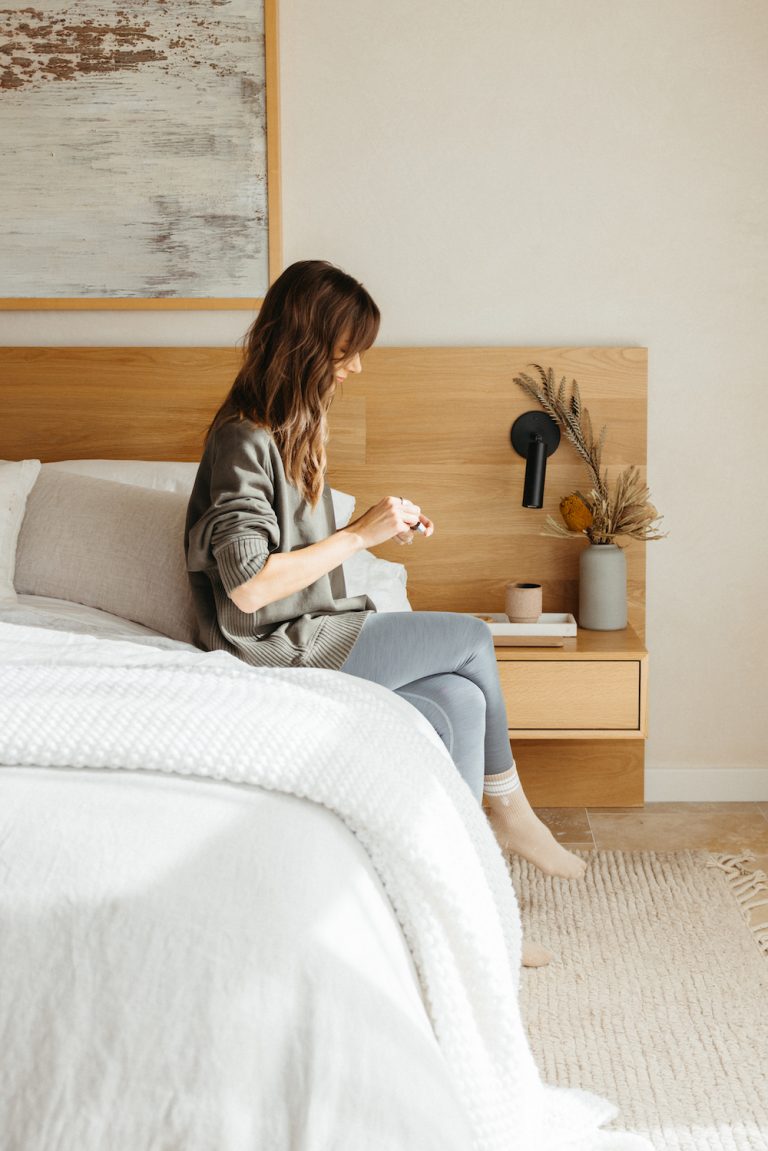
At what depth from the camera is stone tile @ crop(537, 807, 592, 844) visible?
248 centimetres

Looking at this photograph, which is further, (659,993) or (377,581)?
(377,581)

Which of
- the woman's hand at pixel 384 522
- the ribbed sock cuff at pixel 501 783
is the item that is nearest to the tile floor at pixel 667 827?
the ribbed sock cuff at pixel 501 783

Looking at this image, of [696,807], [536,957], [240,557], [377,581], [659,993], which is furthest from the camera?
[696,807]

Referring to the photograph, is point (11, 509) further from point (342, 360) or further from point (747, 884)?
point (747, 884)

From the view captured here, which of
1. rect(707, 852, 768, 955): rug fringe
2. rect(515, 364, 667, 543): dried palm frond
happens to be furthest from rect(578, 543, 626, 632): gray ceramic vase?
rect(707, 852, 768, 955): rug fringe

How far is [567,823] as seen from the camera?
258 centimetres

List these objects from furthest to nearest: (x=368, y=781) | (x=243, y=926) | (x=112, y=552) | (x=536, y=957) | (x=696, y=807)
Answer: (x=696, y=807) < (x=112, y=552) < (x=536, y=957) < (x=368, y=781) < (x=243, y=926)

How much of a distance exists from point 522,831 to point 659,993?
0.35 m

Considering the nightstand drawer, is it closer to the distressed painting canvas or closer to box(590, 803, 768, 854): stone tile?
box(590, 803, 768, 854): stone tile

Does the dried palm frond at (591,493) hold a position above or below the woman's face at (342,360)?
below

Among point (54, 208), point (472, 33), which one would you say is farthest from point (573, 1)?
point (54, 208)

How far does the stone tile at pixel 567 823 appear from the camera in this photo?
2.48 meters

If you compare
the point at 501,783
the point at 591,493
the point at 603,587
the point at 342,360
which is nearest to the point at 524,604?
the point at 603,587

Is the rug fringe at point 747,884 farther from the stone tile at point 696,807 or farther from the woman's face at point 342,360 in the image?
the woman's face at point 342,360
